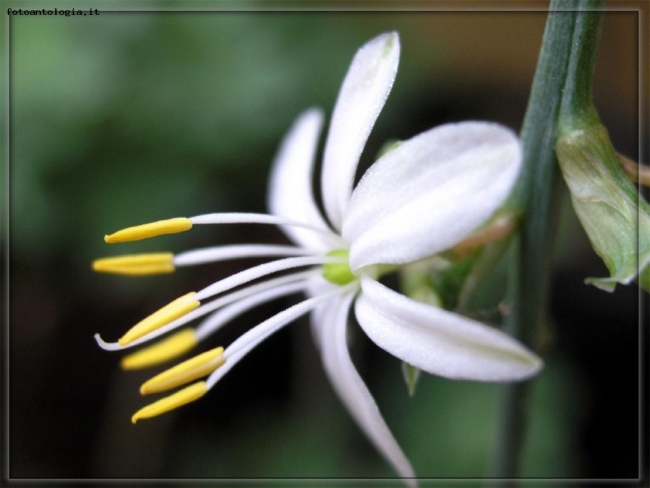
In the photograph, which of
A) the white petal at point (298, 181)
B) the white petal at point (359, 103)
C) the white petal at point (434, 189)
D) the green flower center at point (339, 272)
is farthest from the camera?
the white petal at point (298, 181)

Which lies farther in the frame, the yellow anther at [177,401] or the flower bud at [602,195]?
the yellow anther at [177,401]

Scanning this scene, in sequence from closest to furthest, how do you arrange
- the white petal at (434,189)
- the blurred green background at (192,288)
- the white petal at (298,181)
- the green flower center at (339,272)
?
the white petal at (434,189)
the green flower center at (339,272)
the white petal at (298,181)
the blurred green background at (192,288)

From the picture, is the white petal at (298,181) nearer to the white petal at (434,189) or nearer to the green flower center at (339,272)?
the green flower center at (339,272)

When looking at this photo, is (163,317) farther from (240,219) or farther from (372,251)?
(372,251)

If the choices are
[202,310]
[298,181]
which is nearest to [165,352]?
[202,310]

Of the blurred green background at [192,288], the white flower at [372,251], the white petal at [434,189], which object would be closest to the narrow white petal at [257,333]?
the white flower at [372,251]

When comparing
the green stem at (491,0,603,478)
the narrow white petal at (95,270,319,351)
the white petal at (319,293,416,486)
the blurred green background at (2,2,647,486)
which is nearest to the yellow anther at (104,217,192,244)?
the narrow white petal at (95,270,319,351)

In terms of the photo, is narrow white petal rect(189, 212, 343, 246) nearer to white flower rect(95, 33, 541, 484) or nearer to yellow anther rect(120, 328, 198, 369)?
white flower rect(95, 33, 541, 484)

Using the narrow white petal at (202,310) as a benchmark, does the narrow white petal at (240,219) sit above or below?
above
